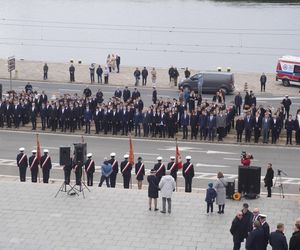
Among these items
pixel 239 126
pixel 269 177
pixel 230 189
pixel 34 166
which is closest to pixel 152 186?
pixel 230 189

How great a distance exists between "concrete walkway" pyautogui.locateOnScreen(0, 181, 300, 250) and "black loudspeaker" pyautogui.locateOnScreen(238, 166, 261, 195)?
45 cm

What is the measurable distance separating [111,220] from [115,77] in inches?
1274

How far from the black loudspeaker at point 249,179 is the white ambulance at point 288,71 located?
1101 inches

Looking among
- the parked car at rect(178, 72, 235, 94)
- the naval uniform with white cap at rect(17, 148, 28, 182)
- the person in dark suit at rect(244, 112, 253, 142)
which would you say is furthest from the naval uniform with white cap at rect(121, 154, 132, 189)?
Answer: the parked car at rect(178, 72, 235, 94)

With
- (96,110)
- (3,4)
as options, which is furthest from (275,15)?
(96,110)

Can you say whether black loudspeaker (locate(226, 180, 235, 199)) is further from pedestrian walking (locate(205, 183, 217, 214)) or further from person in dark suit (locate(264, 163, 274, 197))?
person in dark suit (locate(264, 163, 274, 197))

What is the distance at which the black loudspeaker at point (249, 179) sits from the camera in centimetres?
2558

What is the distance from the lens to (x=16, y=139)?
3747 centimetres

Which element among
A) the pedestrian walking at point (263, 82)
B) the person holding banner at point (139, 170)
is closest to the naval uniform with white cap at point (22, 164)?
the person holding banner at point (139, 170)

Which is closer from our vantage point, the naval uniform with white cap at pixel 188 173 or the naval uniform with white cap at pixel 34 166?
the naval uniform with white cap at pixel 188 173

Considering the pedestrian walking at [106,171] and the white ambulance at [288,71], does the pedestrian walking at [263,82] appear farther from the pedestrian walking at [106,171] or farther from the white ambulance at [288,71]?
the pedestrian walking at [106,171]

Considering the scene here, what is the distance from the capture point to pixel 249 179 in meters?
25.6

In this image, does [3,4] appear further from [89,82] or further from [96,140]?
[96,140]

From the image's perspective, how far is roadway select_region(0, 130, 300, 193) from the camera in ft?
103
